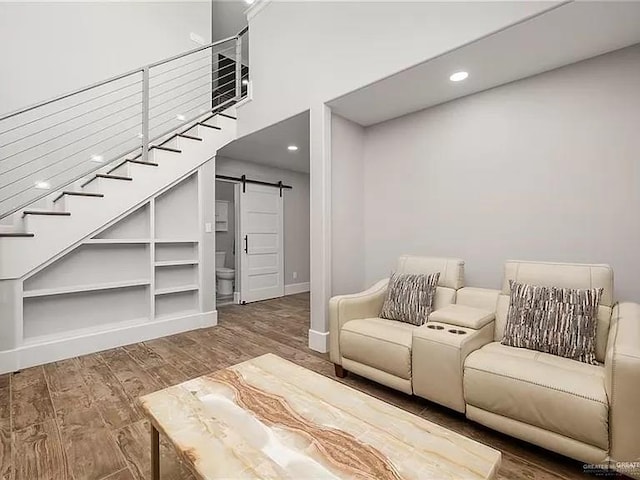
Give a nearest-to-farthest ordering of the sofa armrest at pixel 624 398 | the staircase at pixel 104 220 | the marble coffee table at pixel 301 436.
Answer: the marble coffee table at pixel 301 436
the sofa armrest at pixel 624 398
the staircase at pixel 104 220

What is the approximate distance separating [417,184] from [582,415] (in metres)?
2.26

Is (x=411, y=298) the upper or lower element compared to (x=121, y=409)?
upper

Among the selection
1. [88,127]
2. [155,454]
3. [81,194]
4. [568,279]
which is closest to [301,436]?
[155,454]

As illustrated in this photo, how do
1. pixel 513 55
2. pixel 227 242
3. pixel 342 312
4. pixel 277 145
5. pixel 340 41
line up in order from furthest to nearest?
pixel 227 242
pixel 277 145
pixel 340 41
pixel 342 312
pixel 513 55

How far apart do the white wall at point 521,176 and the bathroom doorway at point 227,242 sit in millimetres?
2662

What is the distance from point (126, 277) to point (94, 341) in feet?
2.24

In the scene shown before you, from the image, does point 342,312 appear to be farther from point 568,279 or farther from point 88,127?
point 88,127

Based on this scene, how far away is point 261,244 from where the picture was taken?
17.8 feet

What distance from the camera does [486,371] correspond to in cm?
166

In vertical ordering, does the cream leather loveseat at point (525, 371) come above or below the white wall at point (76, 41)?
below

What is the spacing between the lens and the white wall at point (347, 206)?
312cm

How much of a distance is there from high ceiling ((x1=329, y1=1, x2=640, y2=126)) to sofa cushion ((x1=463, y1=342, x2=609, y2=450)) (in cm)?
198

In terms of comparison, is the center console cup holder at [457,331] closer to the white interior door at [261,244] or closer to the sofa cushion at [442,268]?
the sofa cushion at [442,268]

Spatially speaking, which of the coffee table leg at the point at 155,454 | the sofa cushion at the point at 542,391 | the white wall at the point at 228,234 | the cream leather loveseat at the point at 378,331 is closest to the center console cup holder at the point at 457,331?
the sofa cushion at the point at 542,391
